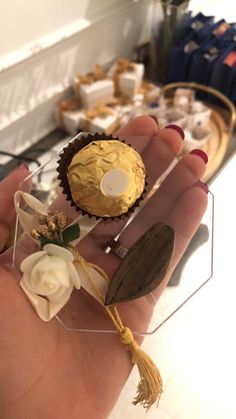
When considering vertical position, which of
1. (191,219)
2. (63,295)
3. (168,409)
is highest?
(191,219)

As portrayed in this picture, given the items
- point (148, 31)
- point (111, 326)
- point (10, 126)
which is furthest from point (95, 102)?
point (111, 326)

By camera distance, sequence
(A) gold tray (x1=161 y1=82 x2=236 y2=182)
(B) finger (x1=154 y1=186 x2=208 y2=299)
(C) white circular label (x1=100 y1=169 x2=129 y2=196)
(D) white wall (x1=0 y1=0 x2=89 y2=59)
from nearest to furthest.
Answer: (C) white circular label (x1=100 y1=169 x2=129 y2=196), (B) finger (x1=154 y1=186 x2=208 y2=299), (D) white wall (x1=0 y1=0 x2=89 y2=59), (A) gold tray (x1=161 y1=82 x2=236 y2=182)

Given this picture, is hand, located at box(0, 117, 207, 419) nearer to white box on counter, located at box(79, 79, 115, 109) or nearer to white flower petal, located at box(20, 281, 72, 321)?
white flower petal, located at box(20, 281, 72, 321)

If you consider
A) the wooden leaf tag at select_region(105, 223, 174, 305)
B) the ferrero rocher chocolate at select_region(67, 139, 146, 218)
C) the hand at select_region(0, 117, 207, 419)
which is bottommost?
the hand at select_region(0, 117, 207, 419)

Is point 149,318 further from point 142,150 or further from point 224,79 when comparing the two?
point 224,79

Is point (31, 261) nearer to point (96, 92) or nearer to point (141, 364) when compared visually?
point (141, 364)

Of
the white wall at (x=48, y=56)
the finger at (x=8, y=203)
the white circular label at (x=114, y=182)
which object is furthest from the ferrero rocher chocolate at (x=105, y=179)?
the white wall at (x=48, y=56)

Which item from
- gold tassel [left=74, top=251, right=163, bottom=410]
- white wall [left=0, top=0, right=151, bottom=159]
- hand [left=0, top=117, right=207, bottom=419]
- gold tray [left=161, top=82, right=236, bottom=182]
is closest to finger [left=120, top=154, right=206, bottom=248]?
hand [left=0, top=117, right=207, bottom=419]
